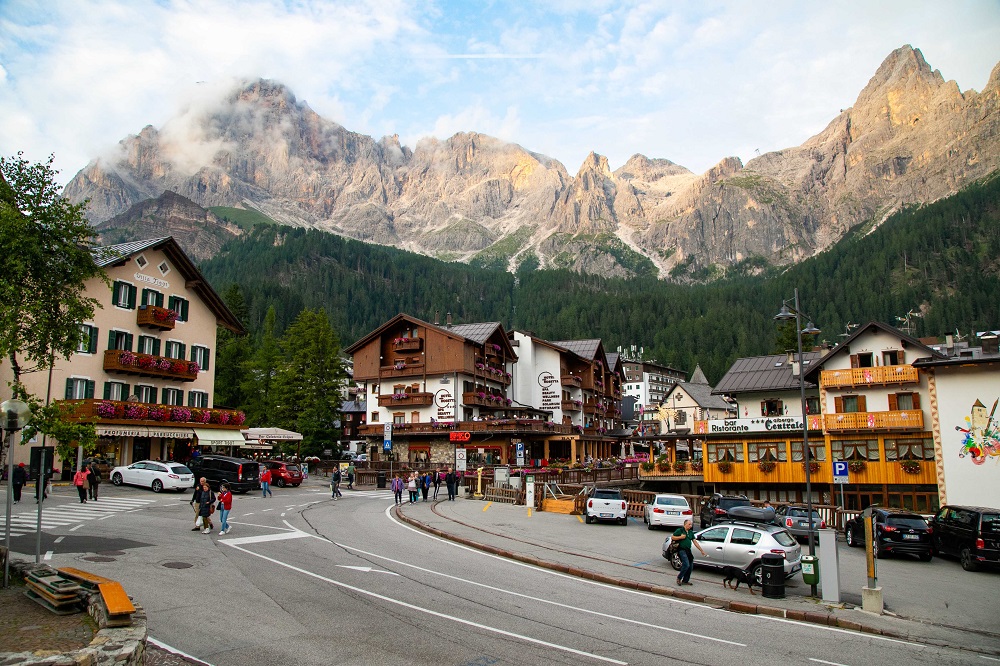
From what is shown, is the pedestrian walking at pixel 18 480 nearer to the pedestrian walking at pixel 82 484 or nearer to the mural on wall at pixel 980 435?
the pedestrian walking at pixel 82 484

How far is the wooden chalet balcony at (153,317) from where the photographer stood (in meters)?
47.6

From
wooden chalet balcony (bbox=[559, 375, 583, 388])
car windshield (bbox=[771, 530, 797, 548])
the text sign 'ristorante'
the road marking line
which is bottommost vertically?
the road marking line

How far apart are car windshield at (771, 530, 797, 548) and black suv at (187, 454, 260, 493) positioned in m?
29.4

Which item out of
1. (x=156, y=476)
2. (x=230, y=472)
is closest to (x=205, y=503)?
(x=156, y=476)

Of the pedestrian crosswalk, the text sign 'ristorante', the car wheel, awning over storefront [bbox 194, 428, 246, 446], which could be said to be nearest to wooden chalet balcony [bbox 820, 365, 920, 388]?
the text sign 'ristorante'

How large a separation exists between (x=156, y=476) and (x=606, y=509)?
2375cm

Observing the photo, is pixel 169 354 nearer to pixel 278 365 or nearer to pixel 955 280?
pixel 278 365

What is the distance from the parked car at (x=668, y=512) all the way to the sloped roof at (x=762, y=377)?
2597 cm

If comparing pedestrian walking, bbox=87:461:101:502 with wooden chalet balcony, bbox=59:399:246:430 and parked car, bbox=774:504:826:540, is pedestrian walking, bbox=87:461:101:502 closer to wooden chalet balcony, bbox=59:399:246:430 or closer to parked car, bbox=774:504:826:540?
wooden chalet balcony, bbox=59:399:246:430

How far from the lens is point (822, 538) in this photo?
17312 mm

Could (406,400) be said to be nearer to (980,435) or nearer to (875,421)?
(875,421)

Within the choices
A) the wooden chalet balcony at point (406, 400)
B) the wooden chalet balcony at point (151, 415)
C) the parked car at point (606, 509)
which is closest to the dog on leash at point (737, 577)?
the parked car at point (606, 509)

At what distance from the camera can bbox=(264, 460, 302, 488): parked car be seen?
155 feet

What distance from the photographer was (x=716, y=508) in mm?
31094
